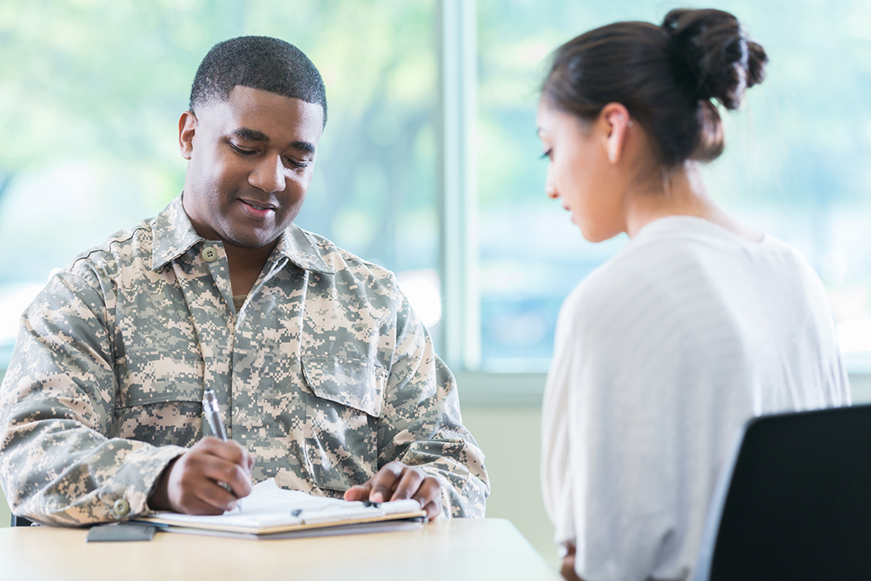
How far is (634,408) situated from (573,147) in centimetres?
34

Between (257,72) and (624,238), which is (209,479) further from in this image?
(624,238)

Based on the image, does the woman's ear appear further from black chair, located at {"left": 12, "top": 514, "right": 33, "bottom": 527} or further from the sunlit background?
the sunlit background

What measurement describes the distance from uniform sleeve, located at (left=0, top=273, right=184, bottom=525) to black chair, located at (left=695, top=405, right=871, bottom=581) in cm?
82

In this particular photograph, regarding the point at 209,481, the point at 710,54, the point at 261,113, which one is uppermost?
the point at 261,113

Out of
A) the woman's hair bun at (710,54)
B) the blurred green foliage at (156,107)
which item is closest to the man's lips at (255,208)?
the woman's hair bun at (710,54)

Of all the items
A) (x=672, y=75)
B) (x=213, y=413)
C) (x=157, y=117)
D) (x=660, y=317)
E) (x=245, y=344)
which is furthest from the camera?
(x=157, y=117)

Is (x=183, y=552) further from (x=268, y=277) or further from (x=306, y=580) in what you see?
(x=268, y=277)

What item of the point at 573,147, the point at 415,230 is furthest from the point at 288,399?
the point at 415,230

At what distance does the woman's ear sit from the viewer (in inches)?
35.1

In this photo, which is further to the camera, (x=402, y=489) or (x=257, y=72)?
(x=257, y=72)

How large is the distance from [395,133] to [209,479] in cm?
184

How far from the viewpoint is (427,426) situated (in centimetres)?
159

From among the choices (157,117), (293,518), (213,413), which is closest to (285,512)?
(293,518)

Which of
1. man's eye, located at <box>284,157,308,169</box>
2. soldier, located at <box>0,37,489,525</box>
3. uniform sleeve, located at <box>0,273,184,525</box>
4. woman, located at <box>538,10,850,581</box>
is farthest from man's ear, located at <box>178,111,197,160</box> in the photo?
woman, located at <box>538,10,850,581</box>
